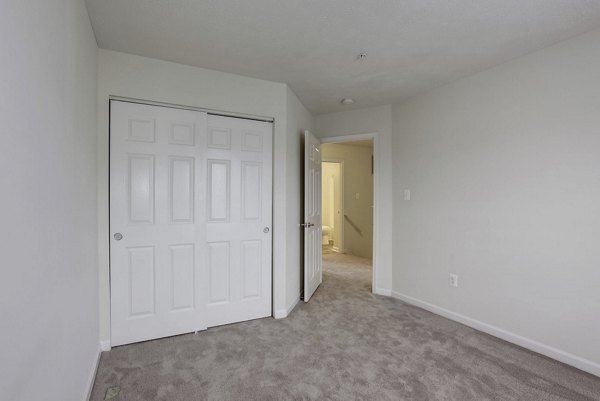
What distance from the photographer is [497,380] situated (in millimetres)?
1908

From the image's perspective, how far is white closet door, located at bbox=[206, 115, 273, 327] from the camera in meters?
2.65

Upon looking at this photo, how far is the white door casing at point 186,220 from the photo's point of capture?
231 centimetres

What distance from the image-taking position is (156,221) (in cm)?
240

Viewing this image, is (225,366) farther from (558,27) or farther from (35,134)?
(558,27)

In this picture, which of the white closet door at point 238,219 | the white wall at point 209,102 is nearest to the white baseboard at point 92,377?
the white wall at point 209,102

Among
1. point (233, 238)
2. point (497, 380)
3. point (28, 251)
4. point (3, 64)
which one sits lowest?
point (497, 380)

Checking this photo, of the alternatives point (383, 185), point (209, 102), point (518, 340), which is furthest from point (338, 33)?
point (518, 340)

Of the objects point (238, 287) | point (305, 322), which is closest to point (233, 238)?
point (238, 287)

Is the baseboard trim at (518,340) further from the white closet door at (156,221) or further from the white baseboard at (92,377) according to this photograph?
the white baseboard at (92,377)

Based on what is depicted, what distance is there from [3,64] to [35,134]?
0.27m

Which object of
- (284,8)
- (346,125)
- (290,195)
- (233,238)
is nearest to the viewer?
(284,8)

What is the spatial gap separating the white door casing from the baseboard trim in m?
1.74

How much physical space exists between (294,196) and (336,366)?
1694mm

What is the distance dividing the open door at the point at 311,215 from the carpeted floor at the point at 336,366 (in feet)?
2.21
